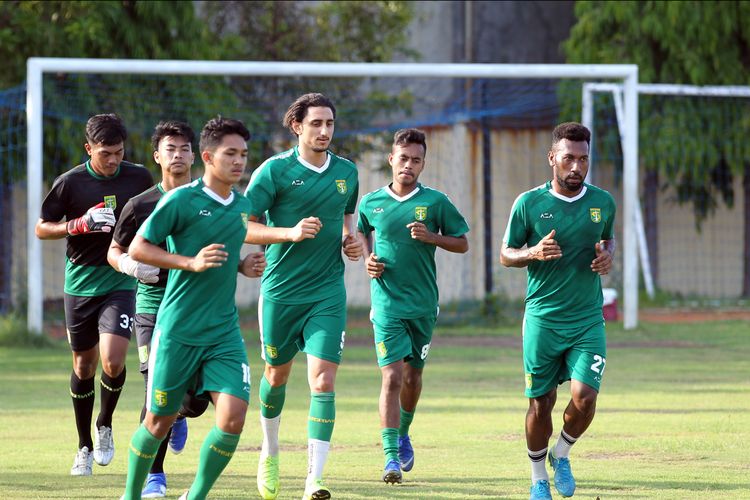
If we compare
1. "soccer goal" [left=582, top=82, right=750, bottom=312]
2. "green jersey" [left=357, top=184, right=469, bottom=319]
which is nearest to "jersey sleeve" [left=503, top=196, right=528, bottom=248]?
"green jersey" [left=357, top=184, right=469, bottom=319]

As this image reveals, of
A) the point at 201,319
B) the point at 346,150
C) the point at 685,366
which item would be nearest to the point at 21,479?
the point at 201,319

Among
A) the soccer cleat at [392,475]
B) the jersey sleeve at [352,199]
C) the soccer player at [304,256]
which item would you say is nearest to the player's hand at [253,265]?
the soccer player at [304,256]

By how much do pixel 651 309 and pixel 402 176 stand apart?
16034 mm

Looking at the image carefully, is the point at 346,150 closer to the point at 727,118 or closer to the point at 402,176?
the point at 727,118

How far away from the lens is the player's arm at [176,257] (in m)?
6.41

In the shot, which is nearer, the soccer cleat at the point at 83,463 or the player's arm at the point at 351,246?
the player's arm at the point at 351,246

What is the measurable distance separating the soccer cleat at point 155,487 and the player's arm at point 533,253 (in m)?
2.38

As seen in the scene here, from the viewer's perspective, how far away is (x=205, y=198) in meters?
6.74

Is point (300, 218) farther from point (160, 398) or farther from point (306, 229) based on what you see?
point (160, 398)

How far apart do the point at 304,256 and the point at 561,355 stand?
1.65 m

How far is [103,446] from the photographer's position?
29.1ft

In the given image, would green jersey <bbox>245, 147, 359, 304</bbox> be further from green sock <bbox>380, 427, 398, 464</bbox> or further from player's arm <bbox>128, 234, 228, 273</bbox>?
player's arm <bbox>128, 234, 228, 273</bbox>

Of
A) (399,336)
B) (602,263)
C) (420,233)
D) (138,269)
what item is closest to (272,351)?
(399,336)

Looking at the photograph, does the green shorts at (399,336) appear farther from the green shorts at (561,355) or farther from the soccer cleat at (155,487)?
the soccer cleat at (155,487)
